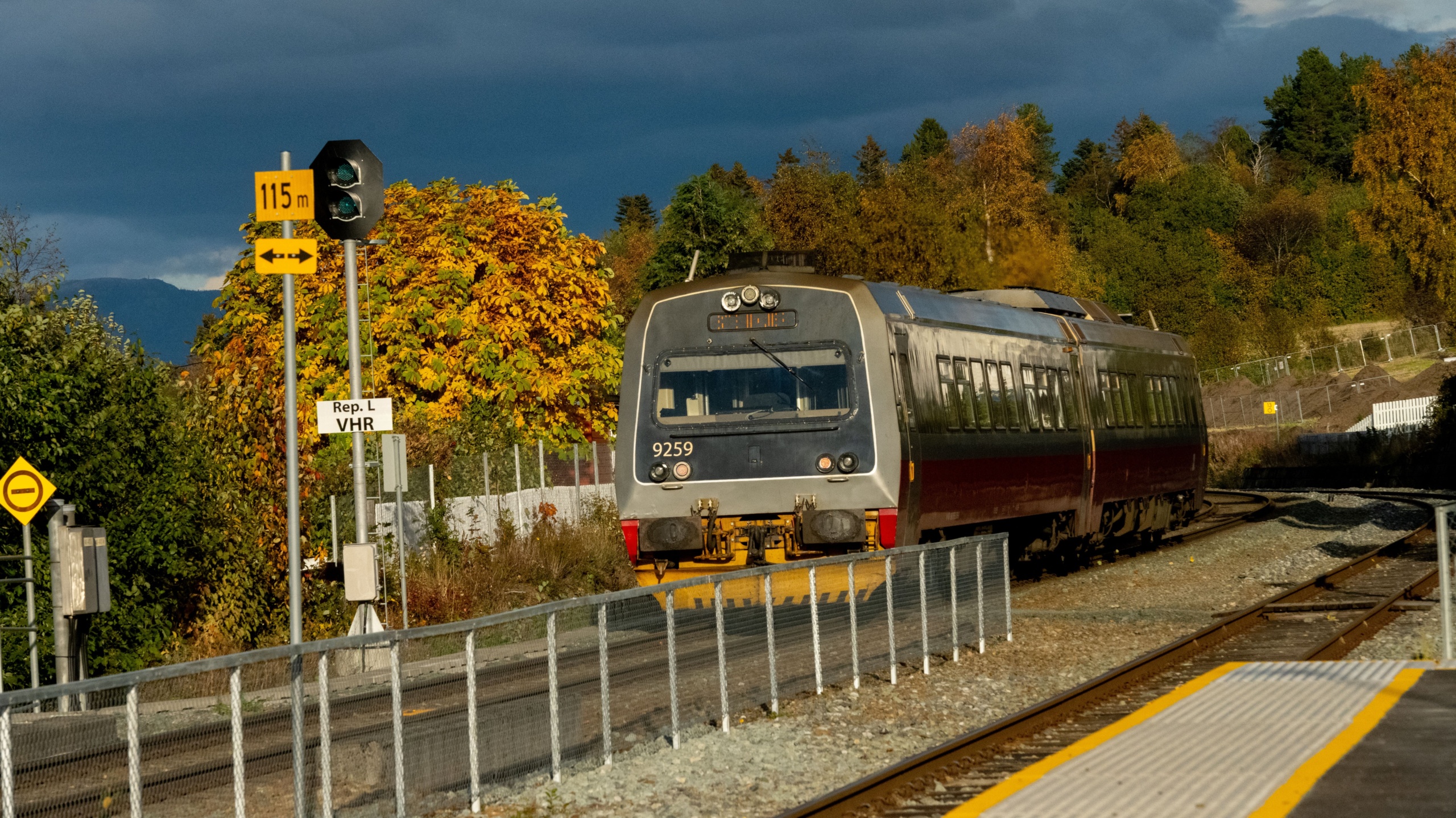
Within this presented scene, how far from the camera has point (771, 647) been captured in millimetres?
12891

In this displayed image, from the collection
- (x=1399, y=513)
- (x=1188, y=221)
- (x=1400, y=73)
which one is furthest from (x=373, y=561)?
(x=1188, y=221)

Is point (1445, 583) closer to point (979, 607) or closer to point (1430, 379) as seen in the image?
point (979, 607)

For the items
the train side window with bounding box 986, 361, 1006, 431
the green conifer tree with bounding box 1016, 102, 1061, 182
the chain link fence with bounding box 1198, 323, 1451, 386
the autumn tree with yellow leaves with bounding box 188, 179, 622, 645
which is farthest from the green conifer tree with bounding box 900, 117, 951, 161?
the train side window with bounding box 986, 361, 1006, 431

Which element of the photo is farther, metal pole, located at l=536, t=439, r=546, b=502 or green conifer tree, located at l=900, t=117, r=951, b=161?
green conifer tree, located at l=900, t=117, r=951, b=161

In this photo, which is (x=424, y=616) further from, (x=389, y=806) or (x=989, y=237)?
(x=989, y=237)

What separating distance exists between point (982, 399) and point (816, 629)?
7382 mm

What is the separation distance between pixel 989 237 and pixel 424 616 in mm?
62384

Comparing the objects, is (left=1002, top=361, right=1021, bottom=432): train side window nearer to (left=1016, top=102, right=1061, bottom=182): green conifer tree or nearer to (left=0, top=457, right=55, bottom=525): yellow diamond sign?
(left=0, top=457, right=55, bottom=525): yellow diamond sign

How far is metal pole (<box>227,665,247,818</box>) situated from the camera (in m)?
7.81

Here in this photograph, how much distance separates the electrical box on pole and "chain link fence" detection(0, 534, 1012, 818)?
557cm

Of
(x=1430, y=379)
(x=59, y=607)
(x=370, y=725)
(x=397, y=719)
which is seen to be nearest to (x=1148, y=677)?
(x=397, y=719)

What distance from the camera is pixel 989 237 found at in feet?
267

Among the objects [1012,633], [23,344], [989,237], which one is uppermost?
[989,237]

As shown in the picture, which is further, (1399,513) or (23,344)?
(1399,513)
